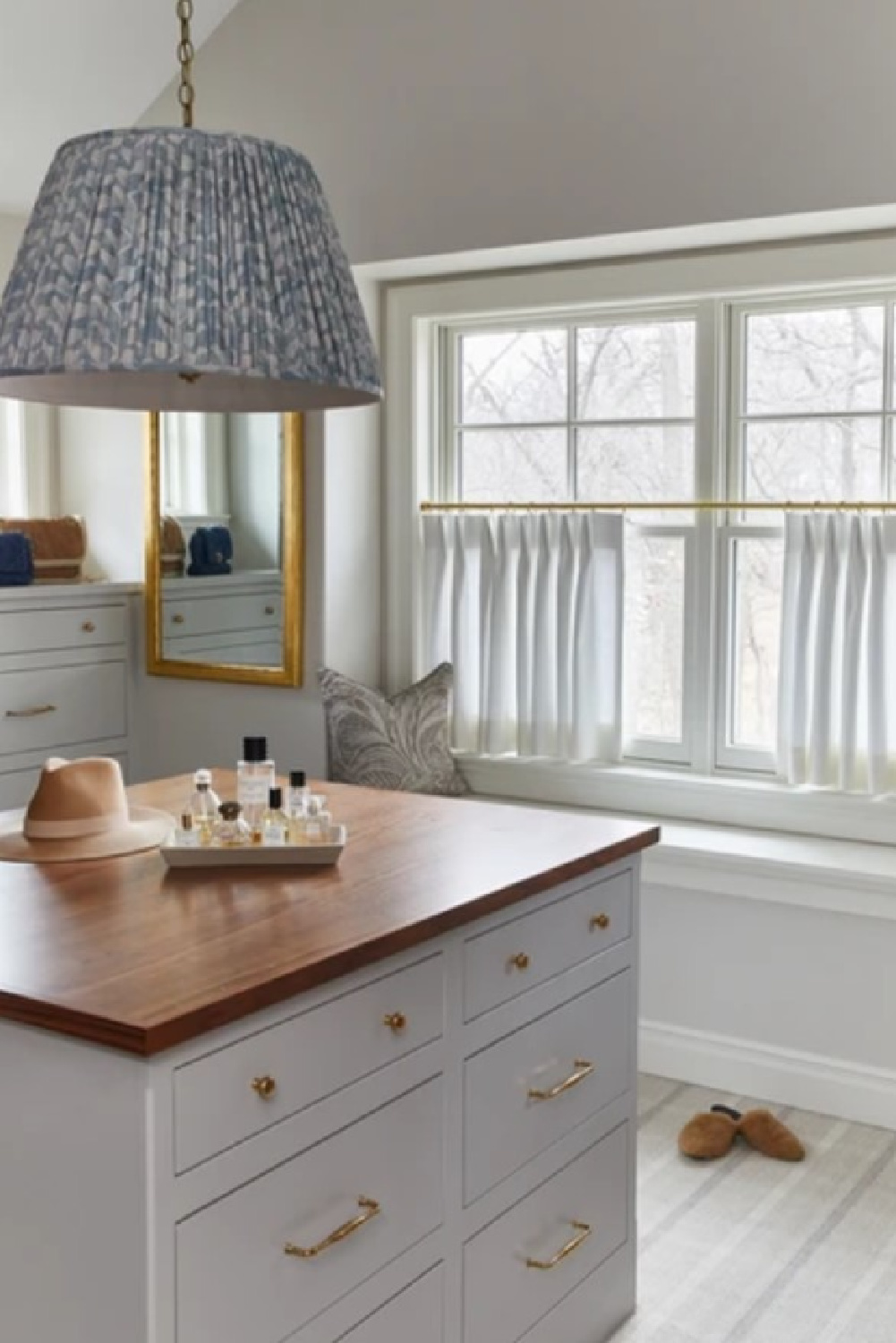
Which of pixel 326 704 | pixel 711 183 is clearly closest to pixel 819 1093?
pixel 326 704

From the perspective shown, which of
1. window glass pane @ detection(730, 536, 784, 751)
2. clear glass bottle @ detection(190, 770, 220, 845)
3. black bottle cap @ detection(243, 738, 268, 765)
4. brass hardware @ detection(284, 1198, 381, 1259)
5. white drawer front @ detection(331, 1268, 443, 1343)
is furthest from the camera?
window glass pane @ detection(730, 536, 784, 751)

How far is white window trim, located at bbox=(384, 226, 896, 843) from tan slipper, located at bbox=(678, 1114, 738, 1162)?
2.59ft

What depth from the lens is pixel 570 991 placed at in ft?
7.78

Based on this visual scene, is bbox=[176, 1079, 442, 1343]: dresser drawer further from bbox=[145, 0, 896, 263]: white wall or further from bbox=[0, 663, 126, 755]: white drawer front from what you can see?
bbox=[0, 663, 126, 755]: white drawer front

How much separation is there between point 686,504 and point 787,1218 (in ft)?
5.76

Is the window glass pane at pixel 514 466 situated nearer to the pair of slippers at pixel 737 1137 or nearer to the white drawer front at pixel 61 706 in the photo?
the white drawer front at pixel 61 706

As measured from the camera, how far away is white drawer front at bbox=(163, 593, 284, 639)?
4.24 metres

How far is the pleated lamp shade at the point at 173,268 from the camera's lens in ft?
5.46

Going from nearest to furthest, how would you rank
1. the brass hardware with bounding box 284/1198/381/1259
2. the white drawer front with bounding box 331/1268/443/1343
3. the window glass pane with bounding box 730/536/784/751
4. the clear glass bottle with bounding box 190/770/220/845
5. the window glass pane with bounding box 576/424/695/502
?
1. the brass hardware with bounding box 284/1198/381/1259
2. the white drawer front with bounding box 331/1268/443/1343
3. the clear glass bottle with bounding box 190/770/220/845
4. the window glass pane with bounding box 730/536/784/751
5. the window glass pane with bounding box 576/424/695/502

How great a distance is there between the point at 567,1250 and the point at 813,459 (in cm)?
208

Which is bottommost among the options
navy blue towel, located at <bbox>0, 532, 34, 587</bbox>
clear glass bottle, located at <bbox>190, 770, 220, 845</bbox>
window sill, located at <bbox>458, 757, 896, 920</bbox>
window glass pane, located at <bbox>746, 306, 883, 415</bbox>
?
window sill, located at <bbox>458, 757, 896, 920</bbox>

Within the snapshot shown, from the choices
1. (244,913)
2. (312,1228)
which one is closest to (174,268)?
(244,913)

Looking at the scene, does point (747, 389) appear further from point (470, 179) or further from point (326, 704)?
point (326, 704)

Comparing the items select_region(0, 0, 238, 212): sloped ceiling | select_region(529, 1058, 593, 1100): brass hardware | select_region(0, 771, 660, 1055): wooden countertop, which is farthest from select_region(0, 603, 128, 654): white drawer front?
select_region(529, 1058, 593, 1100): brass hardware
